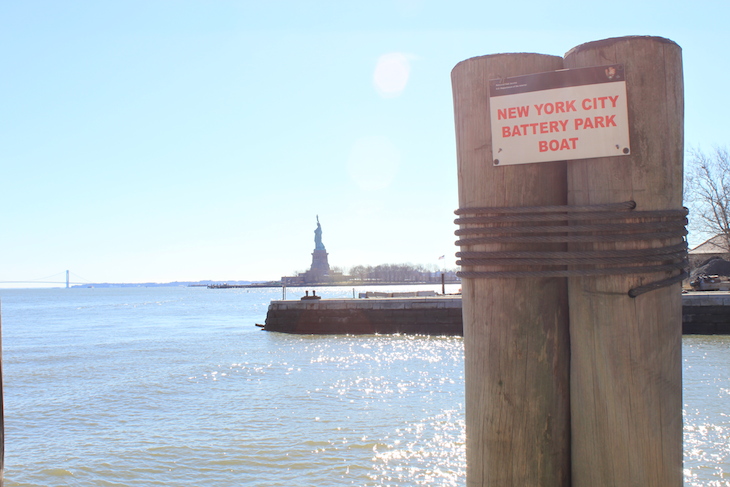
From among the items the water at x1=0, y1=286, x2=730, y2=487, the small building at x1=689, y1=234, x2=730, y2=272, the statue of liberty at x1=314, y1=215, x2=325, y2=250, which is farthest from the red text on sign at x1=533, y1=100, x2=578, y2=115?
the statue of liberty at x1=314, y1=215, x2=325, y2=250

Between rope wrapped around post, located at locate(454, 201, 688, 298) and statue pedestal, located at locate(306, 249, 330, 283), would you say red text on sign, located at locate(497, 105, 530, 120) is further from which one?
statue pedestal, located at locate(306, 249, 330, 283)

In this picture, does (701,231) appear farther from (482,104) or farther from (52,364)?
(482,104)

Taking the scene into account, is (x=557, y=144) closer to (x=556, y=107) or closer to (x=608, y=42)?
(x=556, y=107)

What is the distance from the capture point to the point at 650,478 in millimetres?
1887

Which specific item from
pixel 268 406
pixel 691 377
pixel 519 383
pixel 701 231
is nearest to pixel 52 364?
pixel 268 406

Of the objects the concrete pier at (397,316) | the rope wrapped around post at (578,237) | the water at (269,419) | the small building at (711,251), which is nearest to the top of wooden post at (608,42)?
the rope wrapped around post at (578,237)

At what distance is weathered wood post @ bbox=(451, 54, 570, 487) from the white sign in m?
0.04

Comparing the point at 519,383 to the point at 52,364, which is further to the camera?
the point at 52,364

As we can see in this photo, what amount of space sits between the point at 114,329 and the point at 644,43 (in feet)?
153

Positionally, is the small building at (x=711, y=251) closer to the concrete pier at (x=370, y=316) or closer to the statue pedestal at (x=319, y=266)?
the concrete pier at (x=370, y=316)

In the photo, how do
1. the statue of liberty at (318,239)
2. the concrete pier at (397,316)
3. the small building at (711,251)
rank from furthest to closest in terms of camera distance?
the statue of liberty at (318,239) < the small building at (711,251) < the concrete pier at (397,316)

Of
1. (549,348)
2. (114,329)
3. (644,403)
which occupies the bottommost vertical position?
(114,329)

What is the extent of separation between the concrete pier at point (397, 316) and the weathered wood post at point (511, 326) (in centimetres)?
2288

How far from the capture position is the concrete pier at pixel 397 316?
2258cm
